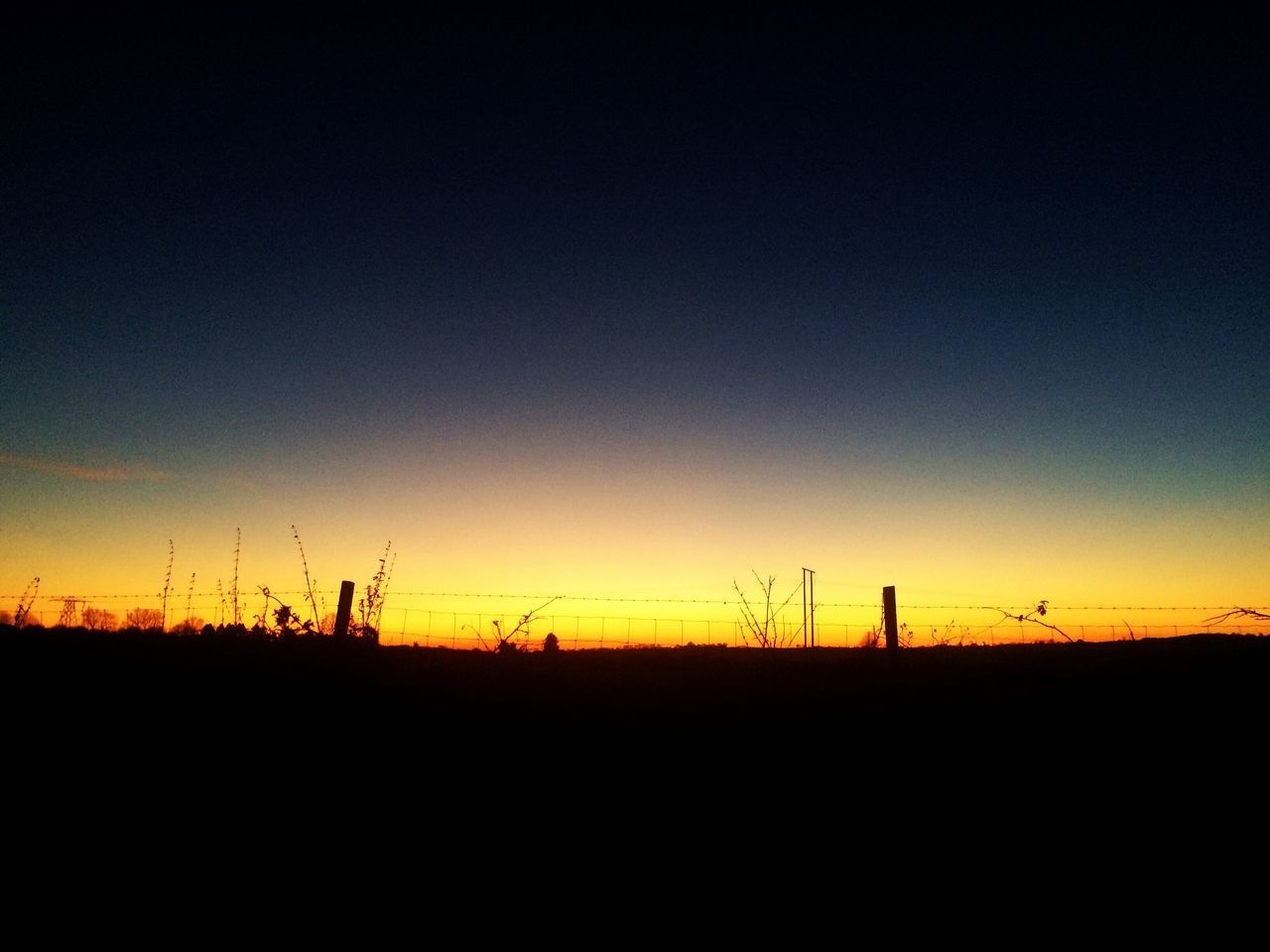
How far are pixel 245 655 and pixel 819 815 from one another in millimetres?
6822

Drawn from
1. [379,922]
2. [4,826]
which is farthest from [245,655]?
[379,922]

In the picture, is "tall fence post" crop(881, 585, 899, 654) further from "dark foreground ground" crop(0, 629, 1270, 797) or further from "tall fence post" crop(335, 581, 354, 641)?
"tall fence post" crop(335, 581, 354, 641)

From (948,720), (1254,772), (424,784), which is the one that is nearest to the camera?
(424,784)

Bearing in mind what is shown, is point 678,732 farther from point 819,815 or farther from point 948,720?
point 948,720

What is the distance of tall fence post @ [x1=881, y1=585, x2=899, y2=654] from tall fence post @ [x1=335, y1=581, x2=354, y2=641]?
738cm

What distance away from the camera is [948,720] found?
5680 mm

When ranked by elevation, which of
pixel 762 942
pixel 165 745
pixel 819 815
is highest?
pixel 165 745

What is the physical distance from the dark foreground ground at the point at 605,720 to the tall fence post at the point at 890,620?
1.64 m

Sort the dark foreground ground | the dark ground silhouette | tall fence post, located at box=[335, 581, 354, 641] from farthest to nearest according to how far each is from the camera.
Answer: tall fence post, located at box=[335, 581, 354, 641]
the dark ground silhouette
the dark foreground ground

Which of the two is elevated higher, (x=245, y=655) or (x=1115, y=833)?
(x=245, y=655)

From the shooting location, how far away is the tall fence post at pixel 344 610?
30.4 ft

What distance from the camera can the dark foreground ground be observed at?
4516mm

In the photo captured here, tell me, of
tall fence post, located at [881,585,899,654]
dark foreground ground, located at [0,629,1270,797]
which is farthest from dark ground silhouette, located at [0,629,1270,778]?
tall fence post, located at [881,585,899,654]

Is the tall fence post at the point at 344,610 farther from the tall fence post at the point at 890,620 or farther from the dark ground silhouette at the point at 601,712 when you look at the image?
the tall fence post at the point at 890,620
